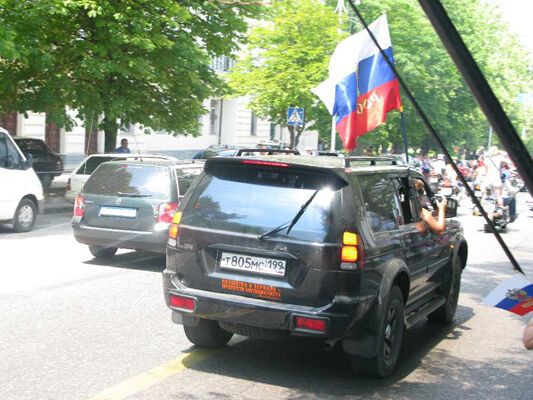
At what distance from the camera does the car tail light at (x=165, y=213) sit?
11.0 m

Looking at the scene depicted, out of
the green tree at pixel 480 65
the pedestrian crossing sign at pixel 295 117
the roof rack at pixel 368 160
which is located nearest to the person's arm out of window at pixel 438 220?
the roof rack at pixel 368 160

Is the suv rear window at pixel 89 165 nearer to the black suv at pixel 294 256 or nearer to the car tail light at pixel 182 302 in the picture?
the black suv at pixel 294 256

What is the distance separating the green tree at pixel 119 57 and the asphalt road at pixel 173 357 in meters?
10.5

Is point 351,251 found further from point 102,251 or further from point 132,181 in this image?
point 102,251

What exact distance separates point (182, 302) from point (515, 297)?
10.7 ft

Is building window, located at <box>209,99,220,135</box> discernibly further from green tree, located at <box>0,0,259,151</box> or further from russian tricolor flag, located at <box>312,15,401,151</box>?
russian tricolor flag, located at <box>312,15,401,151</box>

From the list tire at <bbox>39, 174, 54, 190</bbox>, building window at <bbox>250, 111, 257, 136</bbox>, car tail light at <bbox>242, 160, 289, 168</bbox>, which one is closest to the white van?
car tail light at <bbox>242, 160, 289, 168</bbox>

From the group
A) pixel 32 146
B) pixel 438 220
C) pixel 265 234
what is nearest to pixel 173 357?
→ pixel 265 234

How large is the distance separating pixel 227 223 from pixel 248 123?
4607 cm

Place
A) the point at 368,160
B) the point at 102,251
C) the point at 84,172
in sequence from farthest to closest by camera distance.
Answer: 1. the point at 84,172
2. the point at 102,251
3. the point at 368,160

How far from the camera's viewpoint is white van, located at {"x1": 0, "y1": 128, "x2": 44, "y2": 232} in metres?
14.6

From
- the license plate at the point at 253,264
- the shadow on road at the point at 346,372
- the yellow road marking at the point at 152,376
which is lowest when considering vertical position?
the shadow on road at the point at 346,372

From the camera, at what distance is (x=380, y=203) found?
6.59 meters

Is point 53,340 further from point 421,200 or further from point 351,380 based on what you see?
point 421,200
